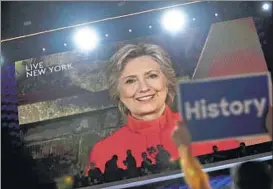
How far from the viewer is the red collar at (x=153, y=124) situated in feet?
12.6

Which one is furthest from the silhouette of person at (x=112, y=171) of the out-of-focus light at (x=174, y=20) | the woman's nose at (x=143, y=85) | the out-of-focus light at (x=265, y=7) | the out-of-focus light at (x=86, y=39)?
the out-of-focus light at (x=265, y=7)

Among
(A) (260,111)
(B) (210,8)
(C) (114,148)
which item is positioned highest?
(B) (210,8)

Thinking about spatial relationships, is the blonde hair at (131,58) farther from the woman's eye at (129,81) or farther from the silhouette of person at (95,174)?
the silhouette of person at (95,174)

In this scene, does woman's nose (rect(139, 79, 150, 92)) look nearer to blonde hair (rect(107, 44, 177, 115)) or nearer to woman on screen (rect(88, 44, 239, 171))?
woman on screen (rect(88, 44, 239, 171))

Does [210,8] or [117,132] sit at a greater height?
[210,8]

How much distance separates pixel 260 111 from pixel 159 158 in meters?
2.98

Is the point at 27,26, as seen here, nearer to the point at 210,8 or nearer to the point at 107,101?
the point at 107,101

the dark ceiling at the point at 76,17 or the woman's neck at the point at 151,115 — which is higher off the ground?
the dark ceiling at the point at 76,17

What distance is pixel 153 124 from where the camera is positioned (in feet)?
12.7

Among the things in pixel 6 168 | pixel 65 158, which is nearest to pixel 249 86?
pixel 65 158

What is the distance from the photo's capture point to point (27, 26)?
4.13 meters

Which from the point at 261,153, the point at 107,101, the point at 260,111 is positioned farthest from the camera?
the point at 107,101

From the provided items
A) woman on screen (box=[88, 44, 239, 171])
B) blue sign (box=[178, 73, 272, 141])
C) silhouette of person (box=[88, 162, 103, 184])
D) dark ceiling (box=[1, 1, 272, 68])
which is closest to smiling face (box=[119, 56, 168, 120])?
woman on screen (box=[88, 44, 239, 171])

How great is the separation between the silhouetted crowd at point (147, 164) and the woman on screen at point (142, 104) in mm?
25
